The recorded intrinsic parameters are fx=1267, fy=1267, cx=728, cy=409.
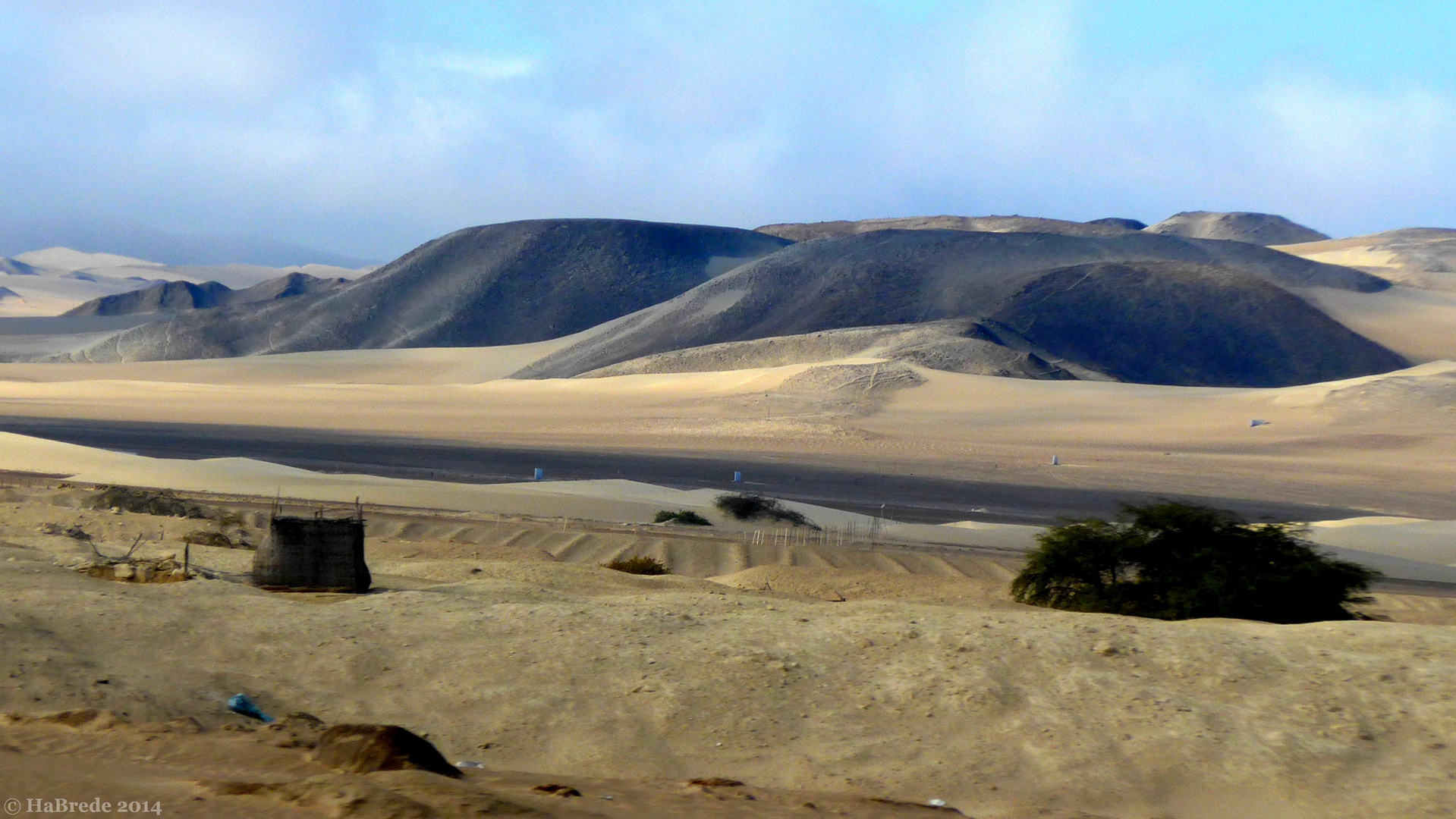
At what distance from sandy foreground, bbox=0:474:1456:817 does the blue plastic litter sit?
0.10m

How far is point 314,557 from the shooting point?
12922 mm

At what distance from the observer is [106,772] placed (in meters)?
6.16

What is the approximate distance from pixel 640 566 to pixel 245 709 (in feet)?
34.1

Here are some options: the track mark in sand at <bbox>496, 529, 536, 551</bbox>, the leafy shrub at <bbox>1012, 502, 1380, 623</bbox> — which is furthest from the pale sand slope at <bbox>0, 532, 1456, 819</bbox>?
the track mark in sand at <bbox>496, 529, 536, 551</bbox>

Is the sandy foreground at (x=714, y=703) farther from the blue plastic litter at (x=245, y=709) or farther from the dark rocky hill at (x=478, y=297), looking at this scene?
the dark rocky hill at (x=478, y=297)

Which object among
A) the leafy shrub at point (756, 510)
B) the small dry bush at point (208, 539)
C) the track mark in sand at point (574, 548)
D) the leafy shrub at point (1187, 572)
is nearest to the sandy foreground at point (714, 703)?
the leafy shrub at point (1187, 572)

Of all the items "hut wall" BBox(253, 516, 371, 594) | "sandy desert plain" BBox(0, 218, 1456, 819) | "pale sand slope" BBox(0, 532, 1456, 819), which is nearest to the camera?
"sandy desert plain" BBox(0, 218, 1456, 819)

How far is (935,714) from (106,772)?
541 cm

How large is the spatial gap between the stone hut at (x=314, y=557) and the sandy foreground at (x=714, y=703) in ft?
2.09

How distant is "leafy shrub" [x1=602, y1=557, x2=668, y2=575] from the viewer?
18344mm

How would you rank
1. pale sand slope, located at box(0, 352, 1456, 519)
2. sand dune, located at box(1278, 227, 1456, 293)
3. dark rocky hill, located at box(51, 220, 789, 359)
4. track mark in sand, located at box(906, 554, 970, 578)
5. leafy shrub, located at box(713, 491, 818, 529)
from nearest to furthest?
track mark in sand, located at box(906, 554, 970, 578)
leafy shrub, located at box(713, 491, 818, 529)
pale sand slope, located at box(0, 352, 1456, 519)
dark rocky hill, located at box(51, 220, 789, 359)
sand dune, located at box(1278, 227, 1456, 293)

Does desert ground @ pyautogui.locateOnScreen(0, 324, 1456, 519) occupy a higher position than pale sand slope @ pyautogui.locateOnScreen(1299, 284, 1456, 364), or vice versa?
pale sand slope @ pyautogui.locateOnScreen(1299, 284, 1456, 364)

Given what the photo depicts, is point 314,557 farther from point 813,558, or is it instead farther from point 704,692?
point 813,558

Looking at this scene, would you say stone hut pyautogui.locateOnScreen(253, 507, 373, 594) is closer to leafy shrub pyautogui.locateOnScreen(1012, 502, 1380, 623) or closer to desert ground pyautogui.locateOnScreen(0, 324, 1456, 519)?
leafy shrub pyautogui.locateOnScreen(1012, 502, 1380, 623)
